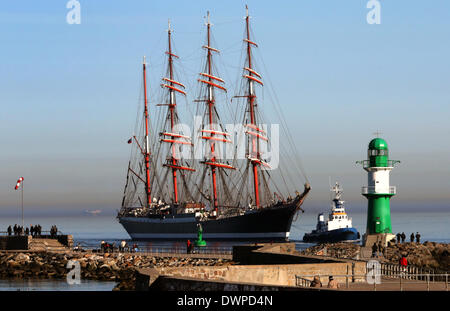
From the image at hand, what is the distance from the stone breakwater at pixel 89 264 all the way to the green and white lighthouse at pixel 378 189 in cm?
1261

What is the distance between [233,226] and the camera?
132 metres

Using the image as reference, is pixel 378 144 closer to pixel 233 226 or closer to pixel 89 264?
pixel 89 264

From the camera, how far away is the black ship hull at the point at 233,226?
417 feet

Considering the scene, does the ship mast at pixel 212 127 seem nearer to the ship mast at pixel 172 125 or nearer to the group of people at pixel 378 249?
Answer: the ship mast at pixel 172 125

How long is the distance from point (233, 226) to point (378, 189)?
245 feet

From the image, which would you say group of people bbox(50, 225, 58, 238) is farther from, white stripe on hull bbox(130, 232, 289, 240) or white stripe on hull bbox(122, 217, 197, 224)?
white stripe on hull bbox(122, 217, 197, 224)

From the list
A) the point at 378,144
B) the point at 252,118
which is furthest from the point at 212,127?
the point at 378,144

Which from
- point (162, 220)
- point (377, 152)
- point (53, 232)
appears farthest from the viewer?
point (162, 220)

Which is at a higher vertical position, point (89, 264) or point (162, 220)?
point (162, 220)

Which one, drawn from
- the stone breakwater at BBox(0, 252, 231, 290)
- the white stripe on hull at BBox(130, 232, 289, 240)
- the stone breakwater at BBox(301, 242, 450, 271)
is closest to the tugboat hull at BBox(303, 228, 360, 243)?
the white stripe on hull at BBox(130, 232, 289, 240)
